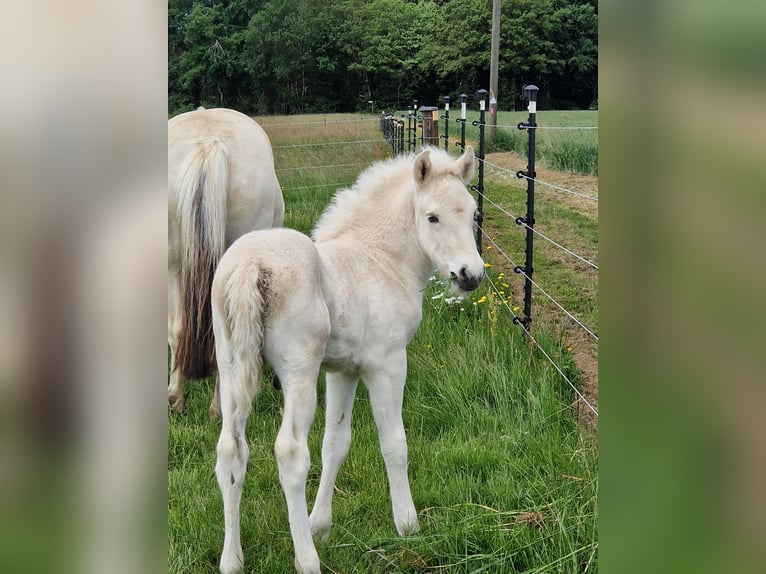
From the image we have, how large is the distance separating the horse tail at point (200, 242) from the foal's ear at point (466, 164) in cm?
134

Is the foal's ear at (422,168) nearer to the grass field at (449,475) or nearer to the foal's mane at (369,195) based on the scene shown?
the foal's mane at (369,195)

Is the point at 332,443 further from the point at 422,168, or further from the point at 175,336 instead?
the point at 175,336

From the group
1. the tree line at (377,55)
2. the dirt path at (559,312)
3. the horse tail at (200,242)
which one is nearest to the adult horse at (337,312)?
the horse tail at (200,242)

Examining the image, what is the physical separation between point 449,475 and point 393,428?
0.41 m

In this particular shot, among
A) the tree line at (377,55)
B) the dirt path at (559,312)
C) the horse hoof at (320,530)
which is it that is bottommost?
the horse hoof at (320,530)

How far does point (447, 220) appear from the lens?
2.39 meters

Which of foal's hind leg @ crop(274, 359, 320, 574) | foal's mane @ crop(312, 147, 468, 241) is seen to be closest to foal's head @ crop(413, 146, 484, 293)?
foal's mane @ crop(312, 147, 468, 241)

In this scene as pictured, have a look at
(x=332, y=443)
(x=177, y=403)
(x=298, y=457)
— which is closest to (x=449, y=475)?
(x=332, y=443)

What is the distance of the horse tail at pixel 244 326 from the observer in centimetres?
192

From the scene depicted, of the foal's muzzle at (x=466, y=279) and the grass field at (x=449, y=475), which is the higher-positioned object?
the foal's muzzle at (x=466, y=279)

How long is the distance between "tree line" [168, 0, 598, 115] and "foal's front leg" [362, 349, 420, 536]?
21.2 ft
